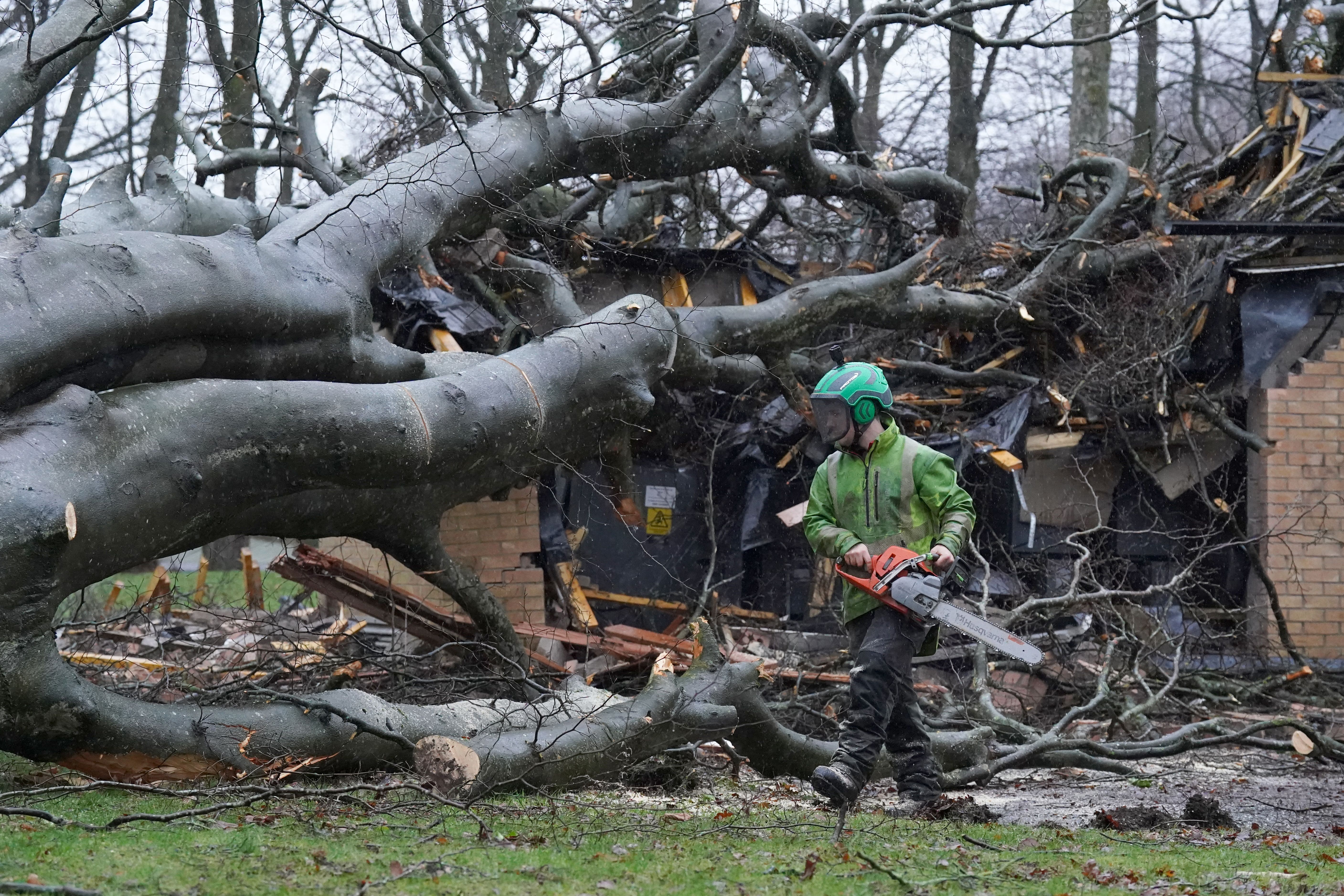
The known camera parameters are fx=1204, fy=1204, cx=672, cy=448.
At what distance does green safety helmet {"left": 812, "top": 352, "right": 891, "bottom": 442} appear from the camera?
483 centimetres

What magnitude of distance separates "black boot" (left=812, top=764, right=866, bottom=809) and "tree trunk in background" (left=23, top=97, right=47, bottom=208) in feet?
46.9

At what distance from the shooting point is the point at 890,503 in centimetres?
495

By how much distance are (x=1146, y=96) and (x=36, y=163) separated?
1623 cm

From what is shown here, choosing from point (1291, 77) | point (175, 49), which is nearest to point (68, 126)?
point (175, 49)

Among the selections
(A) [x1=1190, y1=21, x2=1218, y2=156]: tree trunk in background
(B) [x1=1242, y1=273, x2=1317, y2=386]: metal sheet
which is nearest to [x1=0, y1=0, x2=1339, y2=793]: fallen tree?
(B) [x1=1242, y1=273, x2=1317, y2=386]: metal sheet

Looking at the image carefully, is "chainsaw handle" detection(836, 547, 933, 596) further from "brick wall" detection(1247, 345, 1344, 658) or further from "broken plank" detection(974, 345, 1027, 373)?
"brick wall" detection(1247, 345, 1344, 658)

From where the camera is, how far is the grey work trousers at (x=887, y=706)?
4668 mm

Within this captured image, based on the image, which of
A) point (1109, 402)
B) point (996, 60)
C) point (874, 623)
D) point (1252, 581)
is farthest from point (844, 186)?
point (996, 60)

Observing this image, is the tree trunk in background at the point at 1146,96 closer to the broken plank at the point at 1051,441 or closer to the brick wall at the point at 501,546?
the broken plank at the point at 1051,441

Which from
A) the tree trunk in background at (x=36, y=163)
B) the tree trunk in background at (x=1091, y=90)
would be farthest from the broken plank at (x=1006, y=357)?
the tree trunk in background at (x=36, y=163)

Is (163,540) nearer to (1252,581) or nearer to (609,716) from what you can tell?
(609,716)

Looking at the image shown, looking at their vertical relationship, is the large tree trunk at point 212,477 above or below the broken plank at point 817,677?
above

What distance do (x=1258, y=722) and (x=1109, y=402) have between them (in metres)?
4.24

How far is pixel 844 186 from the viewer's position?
9.69 meters
